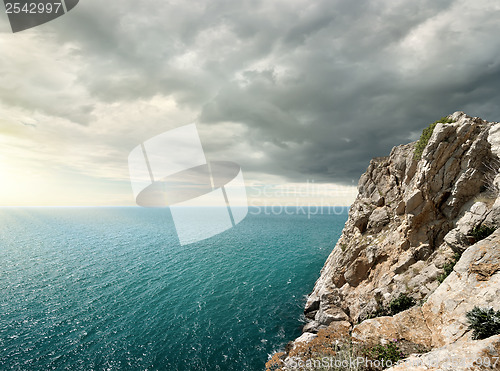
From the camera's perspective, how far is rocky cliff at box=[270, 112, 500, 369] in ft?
43.9

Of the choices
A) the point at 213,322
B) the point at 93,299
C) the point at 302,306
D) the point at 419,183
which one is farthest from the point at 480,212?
the point at 93,299

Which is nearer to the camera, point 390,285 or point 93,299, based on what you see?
point 390,285

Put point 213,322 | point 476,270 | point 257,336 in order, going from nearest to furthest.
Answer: point 476,270 → point 257,336 → point 213,322

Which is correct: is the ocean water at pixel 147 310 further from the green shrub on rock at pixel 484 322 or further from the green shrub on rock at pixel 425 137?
the green shrub on rock at pixel 425 137

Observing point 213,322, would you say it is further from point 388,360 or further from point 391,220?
point 391,220

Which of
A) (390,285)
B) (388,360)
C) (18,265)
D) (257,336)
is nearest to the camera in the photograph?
(388,360)

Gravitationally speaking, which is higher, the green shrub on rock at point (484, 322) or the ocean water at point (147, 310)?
the green shrub on rock at point (484, 322)

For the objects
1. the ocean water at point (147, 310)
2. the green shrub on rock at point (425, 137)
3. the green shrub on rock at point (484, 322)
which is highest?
the green shrub on rock at point (425, 137)

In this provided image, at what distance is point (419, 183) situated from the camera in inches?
996

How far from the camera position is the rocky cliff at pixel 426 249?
527 inches

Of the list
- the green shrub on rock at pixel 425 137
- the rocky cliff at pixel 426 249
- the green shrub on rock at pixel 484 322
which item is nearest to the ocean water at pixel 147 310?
the rocky cliff at pixel 426 249

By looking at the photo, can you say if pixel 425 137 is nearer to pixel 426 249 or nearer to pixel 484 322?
pixel 426 249

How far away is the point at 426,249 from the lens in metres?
23.5

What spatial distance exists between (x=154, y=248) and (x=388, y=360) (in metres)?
77.5
